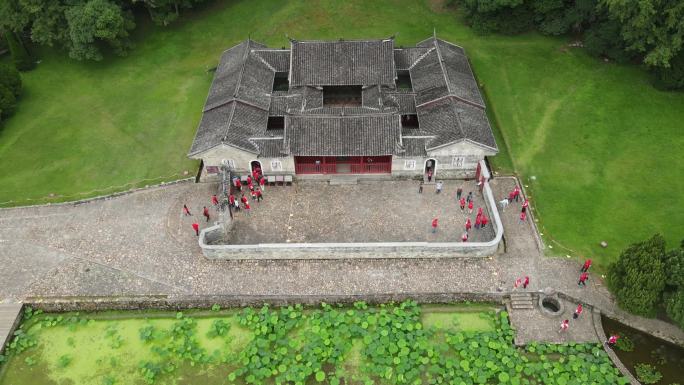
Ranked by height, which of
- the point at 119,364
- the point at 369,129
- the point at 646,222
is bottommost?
the point at 119,364

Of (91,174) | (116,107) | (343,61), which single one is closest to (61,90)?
(116,107)

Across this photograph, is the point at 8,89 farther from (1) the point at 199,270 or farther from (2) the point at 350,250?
(2) the point at 350,250

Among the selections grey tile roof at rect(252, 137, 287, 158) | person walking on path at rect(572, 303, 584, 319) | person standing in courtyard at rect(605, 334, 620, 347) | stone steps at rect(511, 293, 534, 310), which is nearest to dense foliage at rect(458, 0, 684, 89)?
person walking on path at rect(572, 303, 584, 319)

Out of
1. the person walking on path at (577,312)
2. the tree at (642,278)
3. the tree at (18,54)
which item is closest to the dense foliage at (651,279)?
the tree at (642,278)

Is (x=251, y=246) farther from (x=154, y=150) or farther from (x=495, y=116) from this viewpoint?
(x=495, y=116)

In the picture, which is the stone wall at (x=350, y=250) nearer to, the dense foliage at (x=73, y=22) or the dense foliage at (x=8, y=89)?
the dense foliage at (x=8, y=89)

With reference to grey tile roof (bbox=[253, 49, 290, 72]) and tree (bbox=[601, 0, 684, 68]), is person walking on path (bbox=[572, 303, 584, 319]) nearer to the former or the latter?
tree (bbox=[601, 0, 684, 68])
